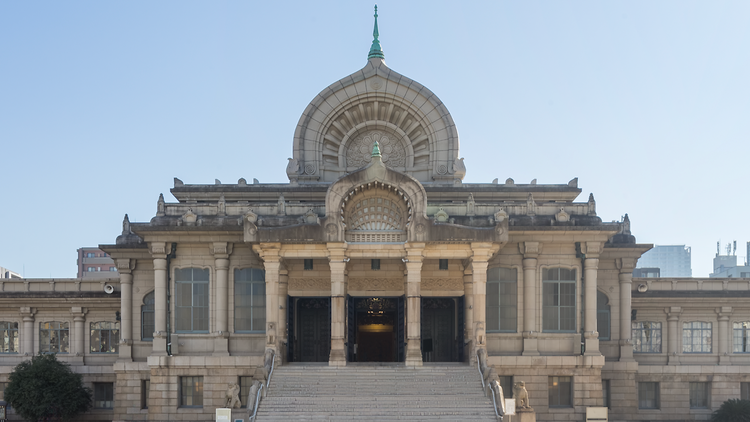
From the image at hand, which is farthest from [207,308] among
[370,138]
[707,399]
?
[707,399]

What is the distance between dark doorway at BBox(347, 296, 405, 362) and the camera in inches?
1547

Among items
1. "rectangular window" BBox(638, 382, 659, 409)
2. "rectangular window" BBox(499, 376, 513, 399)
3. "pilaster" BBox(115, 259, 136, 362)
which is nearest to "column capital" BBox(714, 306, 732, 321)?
"rectangular window" BBox(638, 382, 659, 409)

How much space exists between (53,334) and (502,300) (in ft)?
86.6

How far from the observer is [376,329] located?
40.7 metres

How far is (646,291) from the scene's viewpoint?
3900 cm

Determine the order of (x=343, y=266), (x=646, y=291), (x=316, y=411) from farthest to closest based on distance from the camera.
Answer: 1. (x=646, y=291)
2. (x=343, y=266)
3. (x=316, y=411)

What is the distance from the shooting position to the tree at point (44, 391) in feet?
117

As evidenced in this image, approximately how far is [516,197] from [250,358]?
16.9m

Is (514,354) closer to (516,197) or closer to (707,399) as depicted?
(516,197)

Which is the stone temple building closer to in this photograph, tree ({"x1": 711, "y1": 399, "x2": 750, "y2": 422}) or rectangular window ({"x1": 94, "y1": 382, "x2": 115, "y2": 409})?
rectangular window ({"x1": 94, "y1": 382, "x2": 115, "y2": 409})

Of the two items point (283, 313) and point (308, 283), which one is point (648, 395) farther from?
point (283, 313)

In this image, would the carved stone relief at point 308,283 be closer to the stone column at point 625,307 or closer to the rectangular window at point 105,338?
the rectangular window at point 105,338

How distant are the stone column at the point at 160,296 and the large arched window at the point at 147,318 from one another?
114 inches

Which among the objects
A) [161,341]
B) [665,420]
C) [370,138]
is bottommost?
[665,420]
